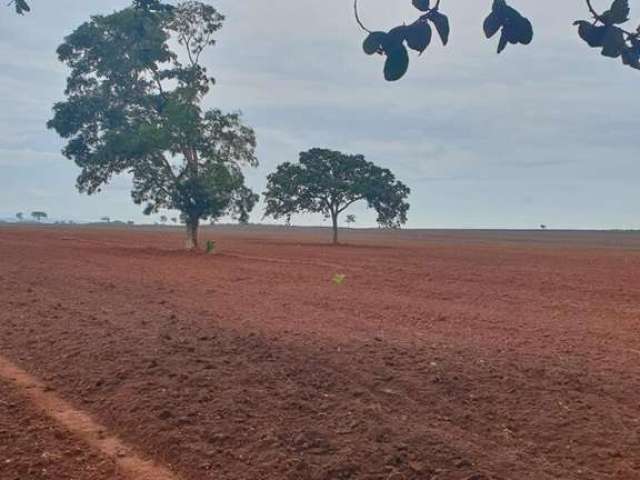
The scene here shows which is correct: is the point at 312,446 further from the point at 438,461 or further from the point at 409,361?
the point at 409,361

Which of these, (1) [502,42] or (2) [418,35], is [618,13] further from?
(2) [418,35]

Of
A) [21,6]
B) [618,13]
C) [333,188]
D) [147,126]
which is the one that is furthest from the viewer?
[333,188]

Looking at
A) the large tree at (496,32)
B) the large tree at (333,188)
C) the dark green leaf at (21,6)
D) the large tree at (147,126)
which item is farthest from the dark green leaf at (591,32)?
the large tree at (333,188)

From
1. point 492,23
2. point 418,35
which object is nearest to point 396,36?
point 418,35

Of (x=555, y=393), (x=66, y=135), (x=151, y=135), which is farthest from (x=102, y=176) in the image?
(x=555, y=393)

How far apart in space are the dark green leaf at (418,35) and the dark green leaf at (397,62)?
1.6 inches

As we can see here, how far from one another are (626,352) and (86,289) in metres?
11.1

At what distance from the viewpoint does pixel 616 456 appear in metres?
5.33

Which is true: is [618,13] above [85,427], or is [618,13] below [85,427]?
above

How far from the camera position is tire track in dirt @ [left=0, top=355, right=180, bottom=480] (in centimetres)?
510

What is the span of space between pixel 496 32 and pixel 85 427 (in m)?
5.17

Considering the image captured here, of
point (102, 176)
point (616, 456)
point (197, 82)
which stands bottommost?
point (616, 456)

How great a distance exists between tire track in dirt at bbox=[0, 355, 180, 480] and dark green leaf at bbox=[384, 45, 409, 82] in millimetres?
3821

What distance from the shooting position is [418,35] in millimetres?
2186
